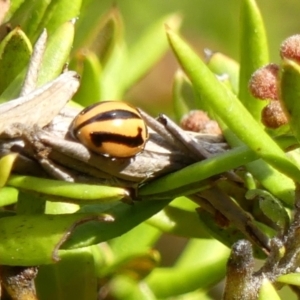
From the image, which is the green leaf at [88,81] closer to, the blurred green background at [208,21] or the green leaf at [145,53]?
the green leaf at [145,53]

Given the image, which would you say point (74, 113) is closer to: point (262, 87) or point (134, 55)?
point (262, 87)

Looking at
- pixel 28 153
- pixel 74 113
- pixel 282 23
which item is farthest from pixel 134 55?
pixel 282 23

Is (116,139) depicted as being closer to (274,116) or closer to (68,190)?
(68,190)

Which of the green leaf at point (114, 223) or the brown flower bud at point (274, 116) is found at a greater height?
the brown flower bud at point (274, 116)

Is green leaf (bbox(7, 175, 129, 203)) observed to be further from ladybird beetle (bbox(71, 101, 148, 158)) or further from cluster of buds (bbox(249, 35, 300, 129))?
cluster of buds (bbox(249, 35, 300, 129))

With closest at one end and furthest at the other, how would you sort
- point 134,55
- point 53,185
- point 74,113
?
1. point 53,185
2. point 74,113
3. point 134,55

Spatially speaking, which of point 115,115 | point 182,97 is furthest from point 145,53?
point 115,115

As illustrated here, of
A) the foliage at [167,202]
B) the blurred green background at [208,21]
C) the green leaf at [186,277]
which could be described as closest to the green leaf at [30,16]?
the foliage at [167,202]
